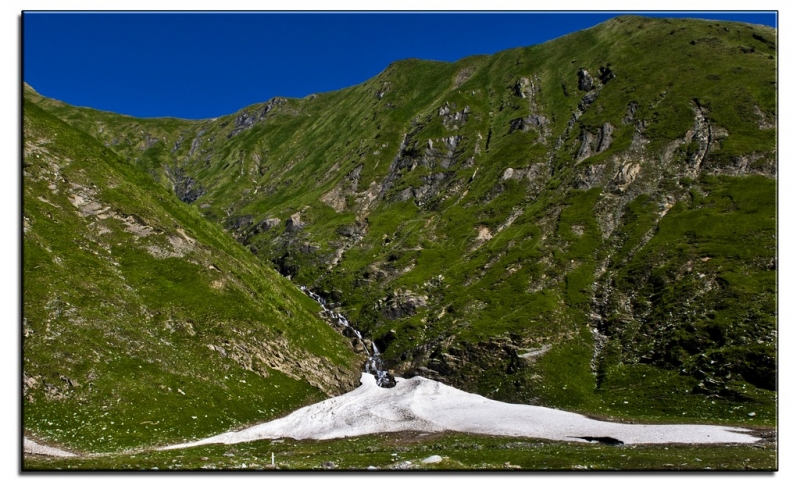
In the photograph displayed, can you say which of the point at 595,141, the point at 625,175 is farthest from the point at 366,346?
the point at 595,141

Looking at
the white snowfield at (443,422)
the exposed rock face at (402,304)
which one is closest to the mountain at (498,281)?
the exposed rock face at (402,304)

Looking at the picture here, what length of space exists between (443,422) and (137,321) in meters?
46.6

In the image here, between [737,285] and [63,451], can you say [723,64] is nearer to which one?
[737,285]

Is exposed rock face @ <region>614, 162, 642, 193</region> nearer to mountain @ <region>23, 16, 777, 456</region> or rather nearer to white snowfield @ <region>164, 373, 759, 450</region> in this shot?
mountain @ <region>23, 16, 777, 456</region>

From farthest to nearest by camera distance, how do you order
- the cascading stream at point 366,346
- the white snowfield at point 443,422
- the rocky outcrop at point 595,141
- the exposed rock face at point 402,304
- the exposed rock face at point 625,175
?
the rocky outcrop at point 595,141, the exposed rock face at point 625,175, the exposed rock face at point 402,304, the cascading stream at point 366,346, the white snowfield at point 443,422

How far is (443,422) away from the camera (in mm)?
73562

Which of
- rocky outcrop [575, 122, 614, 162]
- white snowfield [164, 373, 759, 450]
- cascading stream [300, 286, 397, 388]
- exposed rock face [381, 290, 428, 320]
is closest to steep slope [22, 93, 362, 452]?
white snowfield [164, 373, 759, 450]

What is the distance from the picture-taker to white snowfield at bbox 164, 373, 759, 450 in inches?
2352

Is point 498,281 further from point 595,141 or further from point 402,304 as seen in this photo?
point 595,141

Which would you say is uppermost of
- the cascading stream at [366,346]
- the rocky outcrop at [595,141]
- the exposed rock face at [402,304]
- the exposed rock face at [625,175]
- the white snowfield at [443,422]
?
the rocky outcrop at [595,141]

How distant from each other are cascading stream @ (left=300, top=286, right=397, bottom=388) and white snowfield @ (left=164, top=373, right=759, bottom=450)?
22.6 feet

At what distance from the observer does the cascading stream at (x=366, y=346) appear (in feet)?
330

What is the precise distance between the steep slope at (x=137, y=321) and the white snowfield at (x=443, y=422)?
3951 millimetres

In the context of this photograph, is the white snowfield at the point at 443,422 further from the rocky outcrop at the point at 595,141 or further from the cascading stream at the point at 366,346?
the rocky outcrop at the point at 595,141
